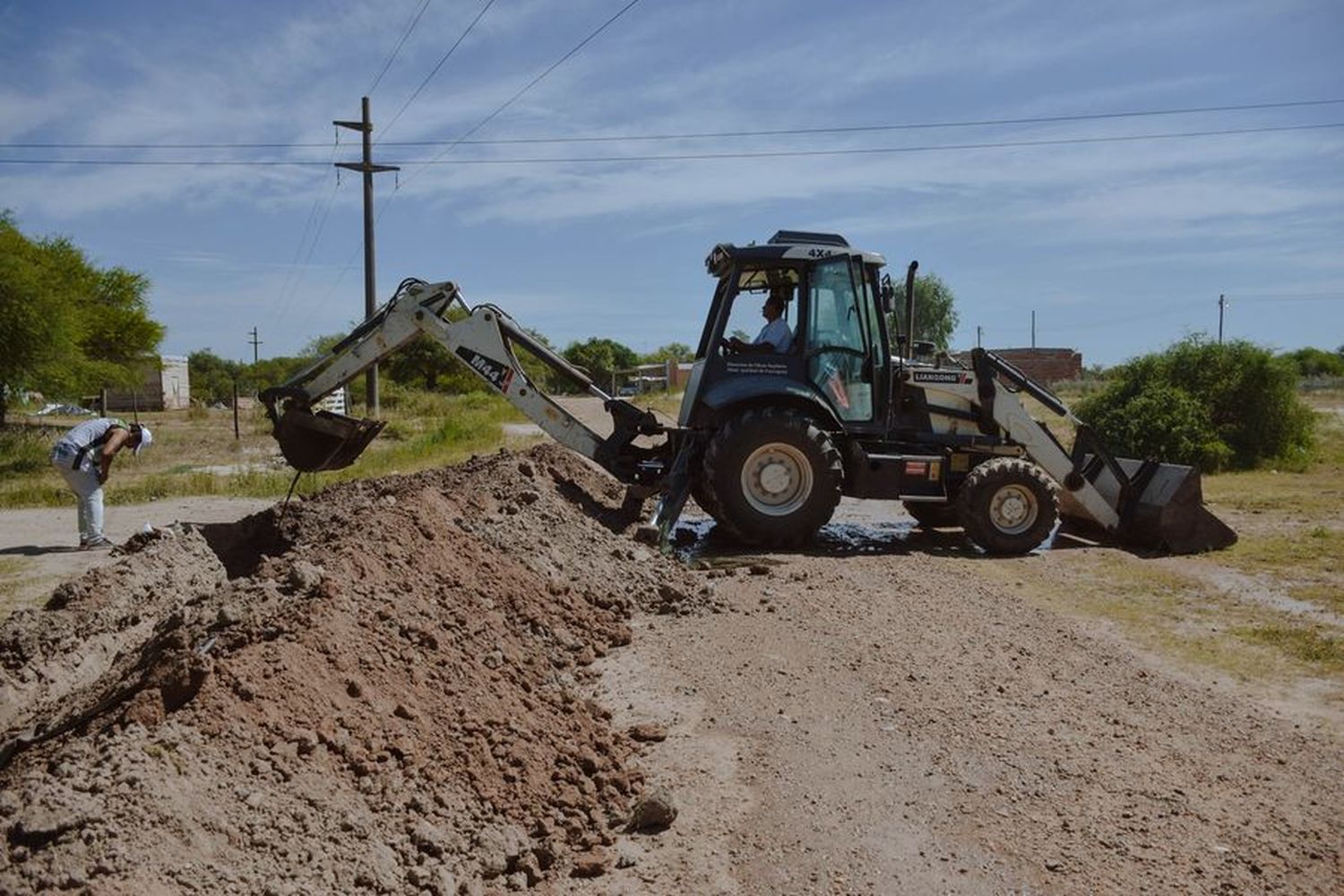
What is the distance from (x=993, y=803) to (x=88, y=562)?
8.78m

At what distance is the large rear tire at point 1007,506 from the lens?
1112 centimetres

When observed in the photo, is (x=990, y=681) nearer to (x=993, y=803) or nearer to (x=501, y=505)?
(x=993, y=803)

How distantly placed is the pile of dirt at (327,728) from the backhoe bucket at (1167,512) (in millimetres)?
6073

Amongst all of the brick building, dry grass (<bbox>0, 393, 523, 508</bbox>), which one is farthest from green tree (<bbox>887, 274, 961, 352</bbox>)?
dry grass (<bbox>0, 393, 523, 508</bbox>)

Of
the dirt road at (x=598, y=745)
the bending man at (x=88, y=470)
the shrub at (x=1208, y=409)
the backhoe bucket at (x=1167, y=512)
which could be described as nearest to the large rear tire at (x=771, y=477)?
the dirt road at (x=598, y=745)

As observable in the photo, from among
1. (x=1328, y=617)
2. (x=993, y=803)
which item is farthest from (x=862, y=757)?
(x=1328, y=617)

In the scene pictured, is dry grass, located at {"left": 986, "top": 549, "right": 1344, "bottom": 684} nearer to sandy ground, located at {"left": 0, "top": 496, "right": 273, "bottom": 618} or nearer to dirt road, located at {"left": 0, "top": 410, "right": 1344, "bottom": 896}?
dirt road, located at {"left": 0, "top": 410, "right": 1344, "bottom": 896}

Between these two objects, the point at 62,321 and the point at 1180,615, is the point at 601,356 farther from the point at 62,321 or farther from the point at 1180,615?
the point at 1180,615

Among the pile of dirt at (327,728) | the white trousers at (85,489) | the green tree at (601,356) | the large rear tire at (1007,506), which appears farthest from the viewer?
the green tree at (601,356)

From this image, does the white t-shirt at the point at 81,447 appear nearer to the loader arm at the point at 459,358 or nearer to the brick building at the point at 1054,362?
Result: the loader arm at the point at 459,358

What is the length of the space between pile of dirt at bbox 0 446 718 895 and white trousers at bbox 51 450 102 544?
144 inches

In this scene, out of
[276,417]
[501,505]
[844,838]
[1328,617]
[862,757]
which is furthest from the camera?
[276,417]

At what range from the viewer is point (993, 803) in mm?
4613

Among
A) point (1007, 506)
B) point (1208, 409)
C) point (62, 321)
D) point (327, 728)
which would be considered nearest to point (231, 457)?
point (62, 321)
